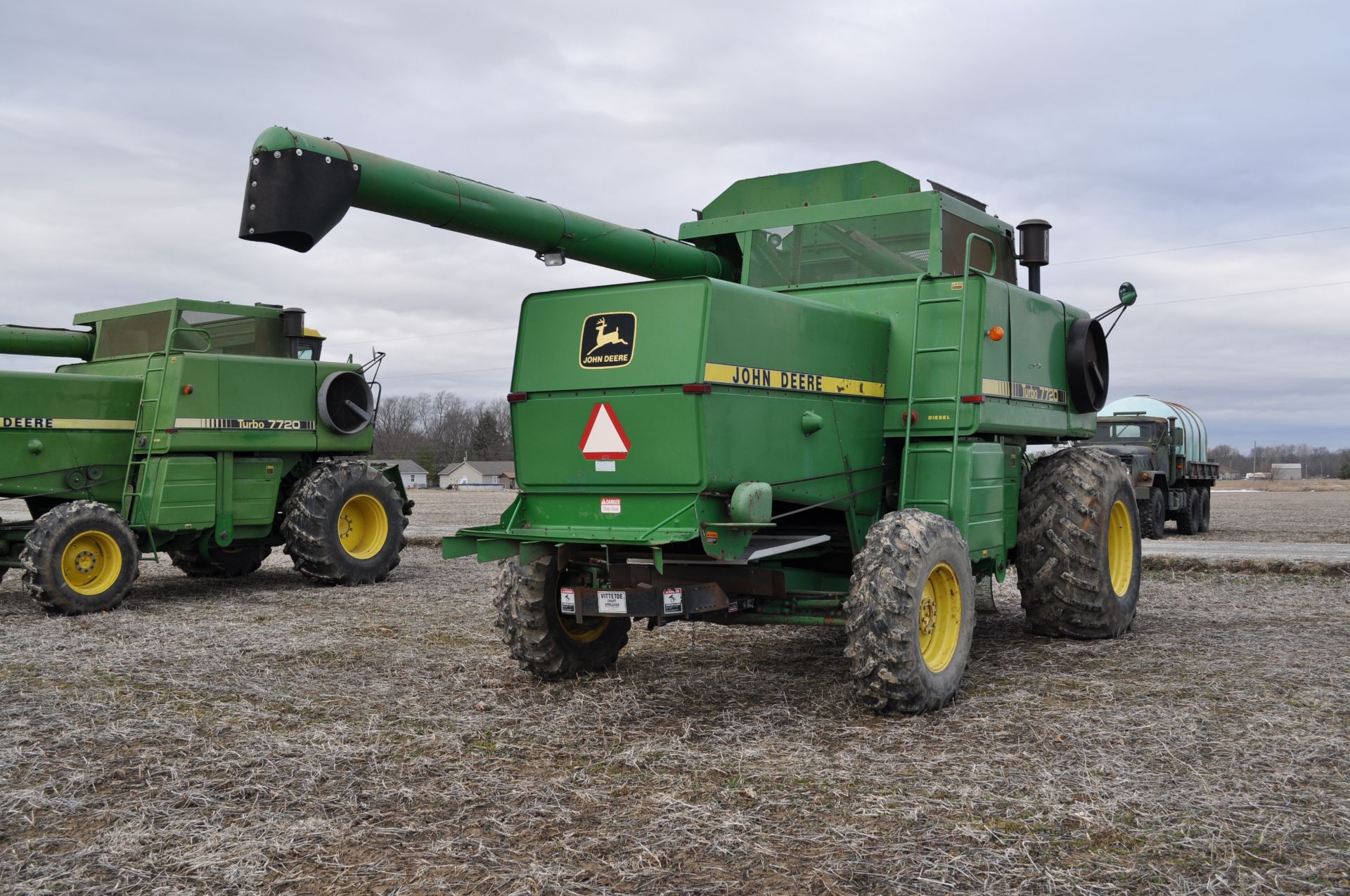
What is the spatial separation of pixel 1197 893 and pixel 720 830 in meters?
1.61

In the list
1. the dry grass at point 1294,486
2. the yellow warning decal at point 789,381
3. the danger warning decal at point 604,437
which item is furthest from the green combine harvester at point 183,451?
the dry grass at point 1294,486

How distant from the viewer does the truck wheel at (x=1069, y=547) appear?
312 inches

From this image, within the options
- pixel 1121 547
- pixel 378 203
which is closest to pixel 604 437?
pixel 378 203

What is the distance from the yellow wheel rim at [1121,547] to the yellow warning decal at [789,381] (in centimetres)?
299

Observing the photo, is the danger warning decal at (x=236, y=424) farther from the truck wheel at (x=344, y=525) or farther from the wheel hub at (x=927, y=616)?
the wheel hub at (x=927, y=616)

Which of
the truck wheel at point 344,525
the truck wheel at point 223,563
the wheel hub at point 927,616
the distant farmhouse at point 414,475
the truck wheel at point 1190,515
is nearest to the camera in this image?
the wheel hub at point 927,616

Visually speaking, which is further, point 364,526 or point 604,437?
point 364,526

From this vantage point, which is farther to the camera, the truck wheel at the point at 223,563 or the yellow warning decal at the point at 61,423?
the truck wheel at the point at 223,563

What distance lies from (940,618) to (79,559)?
7891mm

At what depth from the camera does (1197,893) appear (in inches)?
141

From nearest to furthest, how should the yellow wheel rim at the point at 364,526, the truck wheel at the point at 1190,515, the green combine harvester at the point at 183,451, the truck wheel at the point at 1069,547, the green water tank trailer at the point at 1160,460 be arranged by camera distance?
the truck wheel at the point at 1069,547 → the green combine harvester at the point at 183,451 → the yellow wheel rim at the point at 364,526 → the green water tank trailer at the point at 1160,460 → the truck wheel at the point at 1190,515

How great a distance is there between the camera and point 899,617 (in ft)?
18.8

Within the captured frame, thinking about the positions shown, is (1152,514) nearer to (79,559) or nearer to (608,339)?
(608,339)

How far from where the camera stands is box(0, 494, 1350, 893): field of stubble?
3822mm
